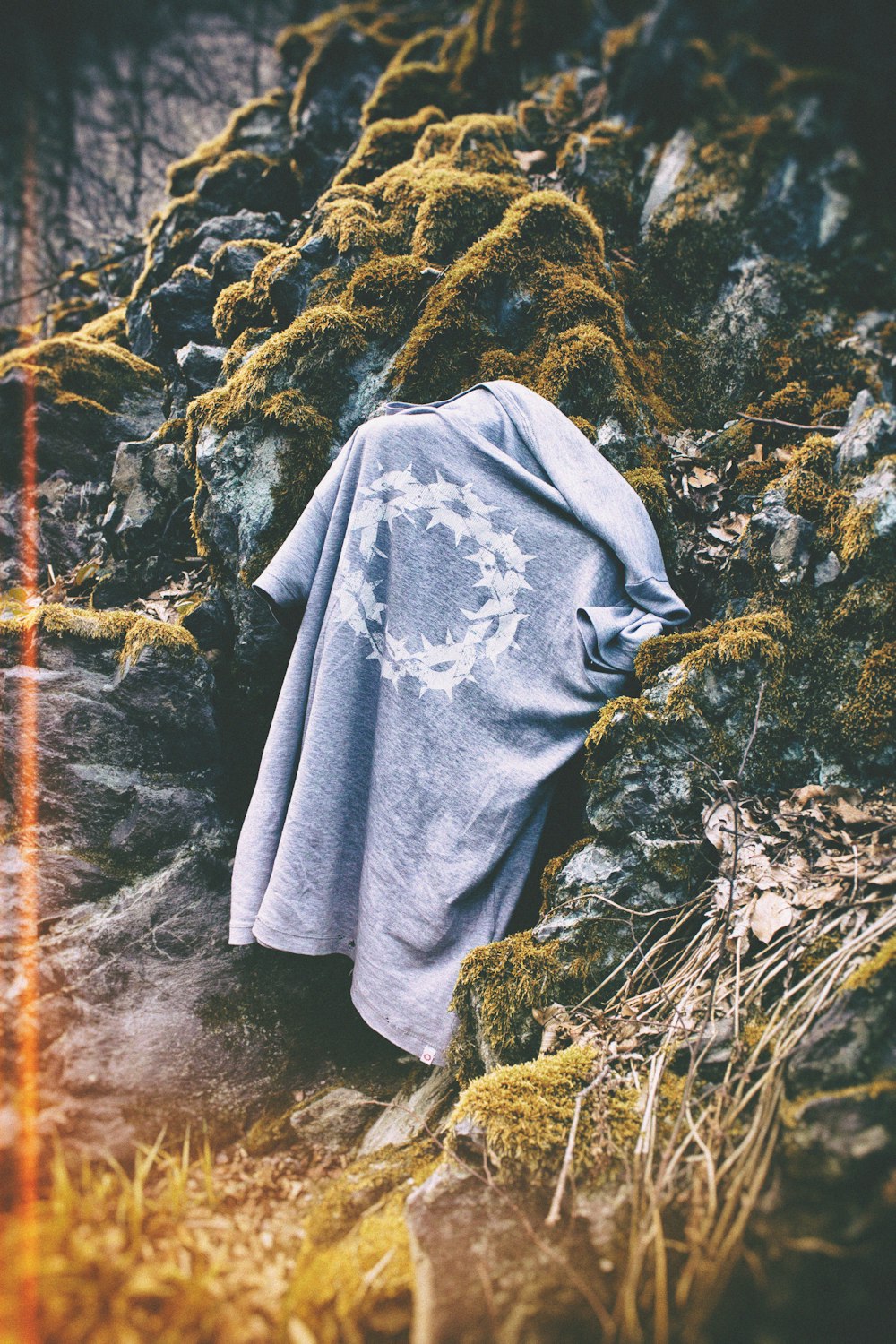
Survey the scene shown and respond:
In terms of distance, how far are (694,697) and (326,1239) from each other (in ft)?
6.34

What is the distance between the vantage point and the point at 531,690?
2605mm

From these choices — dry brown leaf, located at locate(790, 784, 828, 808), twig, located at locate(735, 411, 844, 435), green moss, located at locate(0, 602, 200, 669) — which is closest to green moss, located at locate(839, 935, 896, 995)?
dry brown leaf, located at locate(790, 784, 828, 808)

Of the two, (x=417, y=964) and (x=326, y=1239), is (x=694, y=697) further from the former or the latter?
(x=326, y=1239)

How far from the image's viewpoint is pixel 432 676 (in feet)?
8.66

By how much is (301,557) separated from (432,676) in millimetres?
799

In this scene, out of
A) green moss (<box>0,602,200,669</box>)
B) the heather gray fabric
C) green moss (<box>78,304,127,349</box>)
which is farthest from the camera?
green moss (<box>78,304,127,349</box>)

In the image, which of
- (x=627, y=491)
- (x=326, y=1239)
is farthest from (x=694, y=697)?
(x=326, y=1239)

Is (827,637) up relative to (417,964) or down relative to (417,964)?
up

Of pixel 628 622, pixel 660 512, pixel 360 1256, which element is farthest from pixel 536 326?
pixel 360 1256

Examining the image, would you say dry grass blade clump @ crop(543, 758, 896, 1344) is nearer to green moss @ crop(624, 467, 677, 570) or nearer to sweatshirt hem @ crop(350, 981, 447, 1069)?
sweatshirt hem @ crop(350, 981, 447, 1069)

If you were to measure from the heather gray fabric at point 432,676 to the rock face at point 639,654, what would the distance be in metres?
0.23

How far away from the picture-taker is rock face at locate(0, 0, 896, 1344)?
1499 mm

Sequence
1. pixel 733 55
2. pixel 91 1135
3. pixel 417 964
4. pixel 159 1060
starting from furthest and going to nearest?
pixel 733 55 → pixel 417 964 → pixel 159 1060 → pixel 91 1135

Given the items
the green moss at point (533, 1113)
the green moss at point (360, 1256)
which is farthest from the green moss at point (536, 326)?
the green moss at point (360, 1256)
